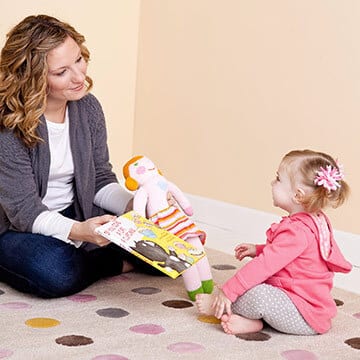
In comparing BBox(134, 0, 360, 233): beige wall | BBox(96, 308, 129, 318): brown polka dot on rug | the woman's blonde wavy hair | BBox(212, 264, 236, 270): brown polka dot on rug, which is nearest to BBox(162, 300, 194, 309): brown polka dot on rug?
Result: BBox(96, 308, 129, 318): brown polka dot on rug

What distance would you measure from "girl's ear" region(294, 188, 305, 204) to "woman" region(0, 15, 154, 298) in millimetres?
412

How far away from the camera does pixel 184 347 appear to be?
4.94 ft

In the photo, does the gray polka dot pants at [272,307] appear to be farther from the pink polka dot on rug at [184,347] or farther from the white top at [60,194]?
the white top at [60,194]

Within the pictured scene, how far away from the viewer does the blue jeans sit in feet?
5.82

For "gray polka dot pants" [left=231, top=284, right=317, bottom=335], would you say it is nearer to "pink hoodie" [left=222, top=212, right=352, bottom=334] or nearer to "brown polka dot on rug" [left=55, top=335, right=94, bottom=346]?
"pink hoodie" [left=222, top=212, right=352, bottom=334]

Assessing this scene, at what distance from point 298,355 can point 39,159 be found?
28.9 inches

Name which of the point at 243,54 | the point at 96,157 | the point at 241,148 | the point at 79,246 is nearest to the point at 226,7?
the point at 243,54

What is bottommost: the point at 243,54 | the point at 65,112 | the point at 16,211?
the point at 16,211

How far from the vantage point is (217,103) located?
8.34 feet

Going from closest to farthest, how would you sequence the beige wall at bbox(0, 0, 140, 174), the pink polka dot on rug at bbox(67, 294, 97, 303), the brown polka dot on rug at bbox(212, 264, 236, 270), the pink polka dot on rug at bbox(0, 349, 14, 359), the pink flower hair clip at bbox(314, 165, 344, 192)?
1. the pink polka dot on rug at bbox(0, 349, 14, 359)
2. the pink flower hair clip at bbox(314, 165, 344, 192)
3. the pink polka dot on rug at bbox(67, 294, 97, 303)
4. the brown polka dot on rug at bbox(212, 264, 236, 270)
5. the beige wall at bbox(0, 0, 140, 174)

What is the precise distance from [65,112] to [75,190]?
187 millimetres

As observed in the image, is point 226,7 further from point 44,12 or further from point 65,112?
point 65,112

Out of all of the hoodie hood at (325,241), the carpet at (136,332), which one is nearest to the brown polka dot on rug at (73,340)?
the carpet at (136,332)

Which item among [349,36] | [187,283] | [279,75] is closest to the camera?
[187,283]
